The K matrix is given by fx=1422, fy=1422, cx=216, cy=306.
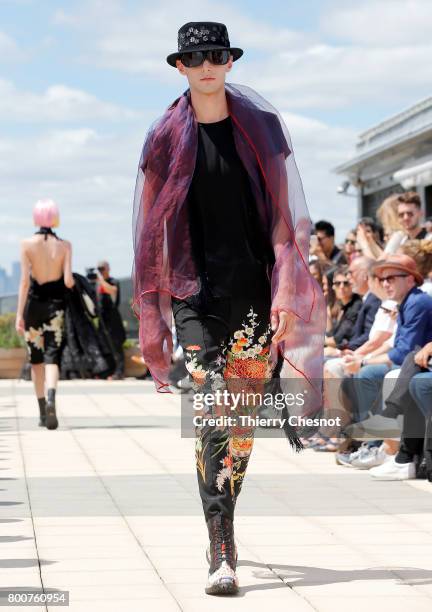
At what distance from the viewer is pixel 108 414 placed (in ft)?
48.7

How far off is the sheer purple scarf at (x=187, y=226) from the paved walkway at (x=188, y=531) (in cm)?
79

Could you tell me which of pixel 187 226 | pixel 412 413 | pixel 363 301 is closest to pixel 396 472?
pixel 412 413

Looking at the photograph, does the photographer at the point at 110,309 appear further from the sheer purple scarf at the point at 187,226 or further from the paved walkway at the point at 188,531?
the sheer purple scarf at the point at 187,226

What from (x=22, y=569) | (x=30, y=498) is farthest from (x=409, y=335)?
(x=22, y=569)

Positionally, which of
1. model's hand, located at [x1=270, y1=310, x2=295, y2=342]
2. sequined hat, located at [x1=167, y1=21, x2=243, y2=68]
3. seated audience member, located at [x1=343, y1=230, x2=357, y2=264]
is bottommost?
model's hand, located at [x1=270, y1=310, x2=295, y2=342]

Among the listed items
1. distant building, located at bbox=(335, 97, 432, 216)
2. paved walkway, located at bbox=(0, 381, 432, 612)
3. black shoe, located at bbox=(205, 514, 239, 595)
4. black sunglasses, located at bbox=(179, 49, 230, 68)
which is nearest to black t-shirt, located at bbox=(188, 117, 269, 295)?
black sunglasses, located at bbox=(179, 49, 230, 68)

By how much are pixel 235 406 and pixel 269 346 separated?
11.7 inches

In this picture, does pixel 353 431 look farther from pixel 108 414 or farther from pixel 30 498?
pixel 108 414

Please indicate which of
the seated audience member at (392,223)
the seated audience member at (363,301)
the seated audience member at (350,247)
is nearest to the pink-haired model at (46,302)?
the seated audience member at (363,301)

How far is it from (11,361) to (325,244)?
9.03 meters

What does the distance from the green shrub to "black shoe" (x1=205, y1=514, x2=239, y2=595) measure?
1793cm

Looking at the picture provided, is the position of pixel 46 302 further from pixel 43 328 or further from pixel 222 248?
pixel 222 248

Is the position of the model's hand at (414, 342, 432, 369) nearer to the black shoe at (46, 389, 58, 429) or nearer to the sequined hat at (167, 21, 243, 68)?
the sequined hat at (167, 21, 243, 68)

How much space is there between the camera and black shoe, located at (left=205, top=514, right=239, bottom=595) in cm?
530
